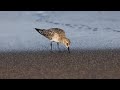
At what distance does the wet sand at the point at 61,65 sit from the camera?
535cm

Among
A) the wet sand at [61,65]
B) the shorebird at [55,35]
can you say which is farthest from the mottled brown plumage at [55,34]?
the wet sand at [61,65]

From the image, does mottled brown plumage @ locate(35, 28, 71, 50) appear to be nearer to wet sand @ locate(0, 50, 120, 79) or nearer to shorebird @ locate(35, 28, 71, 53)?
shorebird @ locate(35, 28, 71, 53)

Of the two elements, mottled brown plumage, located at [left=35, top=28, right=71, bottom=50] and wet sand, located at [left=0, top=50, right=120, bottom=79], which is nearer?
wet sand, located at [left=0, top=50, right=120, bottom=79]

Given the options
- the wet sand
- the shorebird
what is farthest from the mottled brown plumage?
the wet sand

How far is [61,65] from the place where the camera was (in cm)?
600

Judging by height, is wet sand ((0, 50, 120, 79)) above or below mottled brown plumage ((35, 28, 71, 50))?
below

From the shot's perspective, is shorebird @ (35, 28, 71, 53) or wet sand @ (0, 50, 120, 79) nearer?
wet sand @ (0, 50, 120, 79)

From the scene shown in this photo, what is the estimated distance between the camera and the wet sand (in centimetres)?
535

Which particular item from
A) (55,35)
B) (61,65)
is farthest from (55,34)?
(61,65)

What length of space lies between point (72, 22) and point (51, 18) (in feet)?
1.36

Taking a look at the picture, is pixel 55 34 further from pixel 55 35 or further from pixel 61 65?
pixel 61 65

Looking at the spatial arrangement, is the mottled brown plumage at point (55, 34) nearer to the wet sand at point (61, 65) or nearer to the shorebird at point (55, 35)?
the shorebird at point (55, 35)
